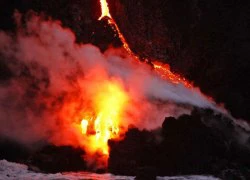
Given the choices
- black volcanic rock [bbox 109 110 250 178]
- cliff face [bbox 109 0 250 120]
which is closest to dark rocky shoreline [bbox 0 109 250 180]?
black volcanic rock [bbox 109 110 250 178]

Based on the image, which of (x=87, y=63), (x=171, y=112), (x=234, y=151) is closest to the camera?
(x=234, y=151)

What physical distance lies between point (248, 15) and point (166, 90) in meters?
9.53

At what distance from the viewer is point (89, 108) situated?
25609 millimetres

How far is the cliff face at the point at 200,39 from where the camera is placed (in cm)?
2961

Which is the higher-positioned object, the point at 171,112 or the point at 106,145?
the point at 171,112

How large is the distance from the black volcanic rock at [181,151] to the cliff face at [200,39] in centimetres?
579

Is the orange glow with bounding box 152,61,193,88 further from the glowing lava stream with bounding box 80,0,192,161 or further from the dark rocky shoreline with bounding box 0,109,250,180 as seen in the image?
the dark rocky shoreline with bounding box 0,109,250,180

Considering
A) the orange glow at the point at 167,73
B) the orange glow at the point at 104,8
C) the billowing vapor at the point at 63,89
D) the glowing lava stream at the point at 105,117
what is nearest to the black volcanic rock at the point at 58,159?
the glowing lava stream at the point at 105,117

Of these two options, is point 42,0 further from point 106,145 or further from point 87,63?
point 106,145

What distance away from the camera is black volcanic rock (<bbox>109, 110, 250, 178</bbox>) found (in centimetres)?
2073

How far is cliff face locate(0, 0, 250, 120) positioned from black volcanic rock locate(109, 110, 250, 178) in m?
6.07

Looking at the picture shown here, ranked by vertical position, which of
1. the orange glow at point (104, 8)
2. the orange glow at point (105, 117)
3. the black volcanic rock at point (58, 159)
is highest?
the orange glow at point (104, 8)

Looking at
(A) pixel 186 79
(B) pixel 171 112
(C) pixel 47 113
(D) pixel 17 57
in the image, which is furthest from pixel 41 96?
(A) pixel 186 79

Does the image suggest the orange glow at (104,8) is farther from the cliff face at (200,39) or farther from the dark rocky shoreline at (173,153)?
the dark rocky shoreline at (173,153)
